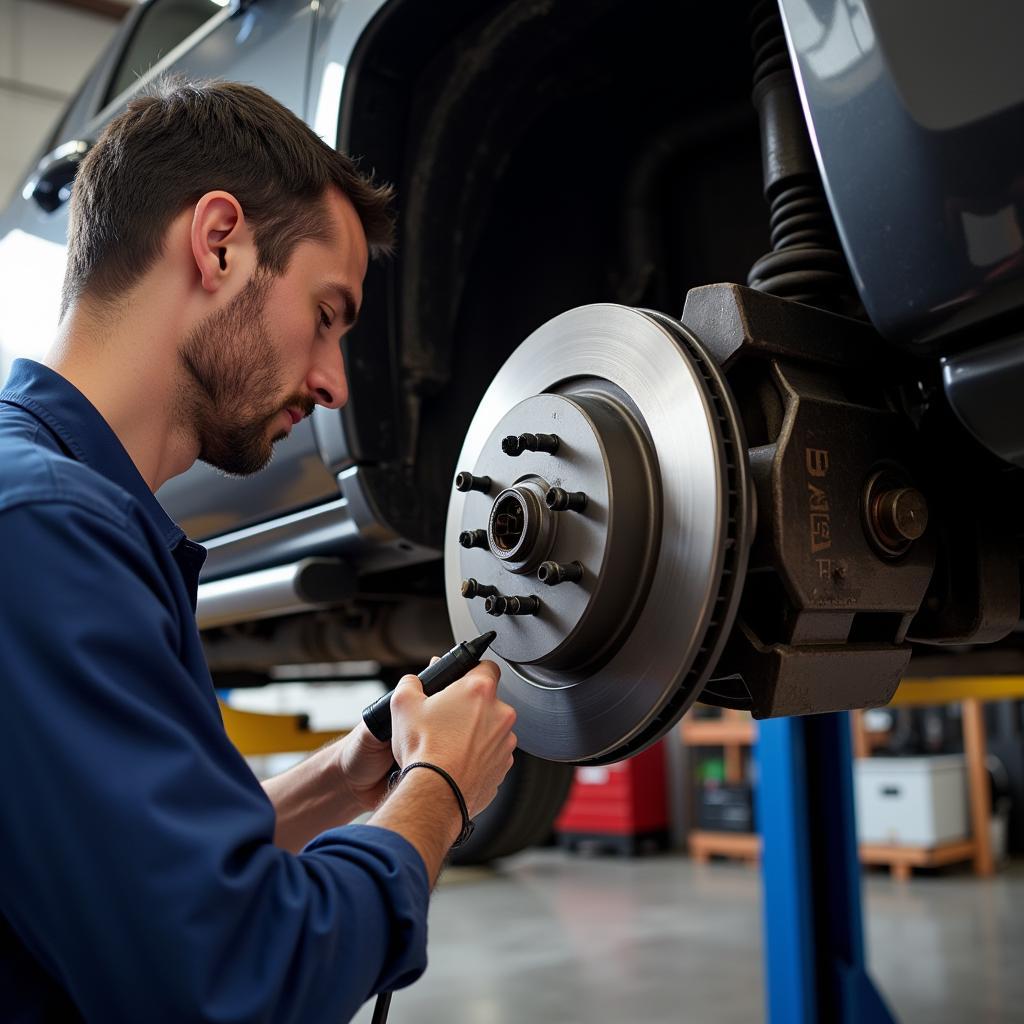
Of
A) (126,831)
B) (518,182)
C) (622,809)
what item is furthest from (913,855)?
(126,831)

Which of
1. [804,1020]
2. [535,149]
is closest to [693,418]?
[535,149]

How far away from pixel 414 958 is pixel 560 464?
0.90 ft

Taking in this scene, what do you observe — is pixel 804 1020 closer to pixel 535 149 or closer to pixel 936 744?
pixel 535 149

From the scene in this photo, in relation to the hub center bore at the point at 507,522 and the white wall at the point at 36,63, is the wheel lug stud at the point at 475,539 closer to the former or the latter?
the hub center bore at the point at 507,522

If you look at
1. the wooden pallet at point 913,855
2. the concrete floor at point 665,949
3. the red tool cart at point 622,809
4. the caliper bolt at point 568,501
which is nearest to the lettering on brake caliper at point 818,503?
Answer: the caliper bolt at point 568,501

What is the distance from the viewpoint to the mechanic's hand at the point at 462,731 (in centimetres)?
56

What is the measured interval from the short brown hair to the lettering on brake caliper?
1.06ft

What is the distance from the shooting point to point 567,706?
25.1 inches

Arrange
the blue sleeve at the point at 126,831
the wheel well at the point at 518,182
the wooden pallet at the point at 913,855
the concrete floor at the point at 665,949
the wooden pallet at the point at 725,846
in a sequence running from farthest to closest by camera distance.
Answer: the wooden pallet at the point at 725,846 < the wooden pallet at the point at 913,855 < the concrete floor at the point at 665,949 < the wheel well at the point at 518,182 < the blue sleeve at the point at 126,831

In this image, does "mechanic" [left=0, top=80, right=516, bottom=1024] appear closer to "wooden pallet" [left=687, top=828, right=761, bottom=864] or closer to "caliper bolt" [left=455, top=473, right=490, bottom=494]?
"caliper bolt" [left=455, top=473, right=490, bottom=494]

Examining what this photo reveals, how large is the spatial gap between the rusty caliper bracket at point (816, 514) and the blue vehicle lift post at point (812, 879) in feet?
3.40

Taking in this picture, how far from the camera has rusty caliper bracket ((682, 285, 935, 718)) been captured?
571 millimetres

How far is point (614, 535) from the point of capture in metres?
0.58

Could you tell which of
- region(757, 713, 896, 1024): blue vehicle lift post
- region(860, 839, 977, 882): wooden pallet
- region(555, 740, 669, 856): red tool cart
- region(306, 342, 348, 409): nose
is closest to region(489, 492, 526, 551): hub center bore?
region(306, 342, 348, 409): nose
